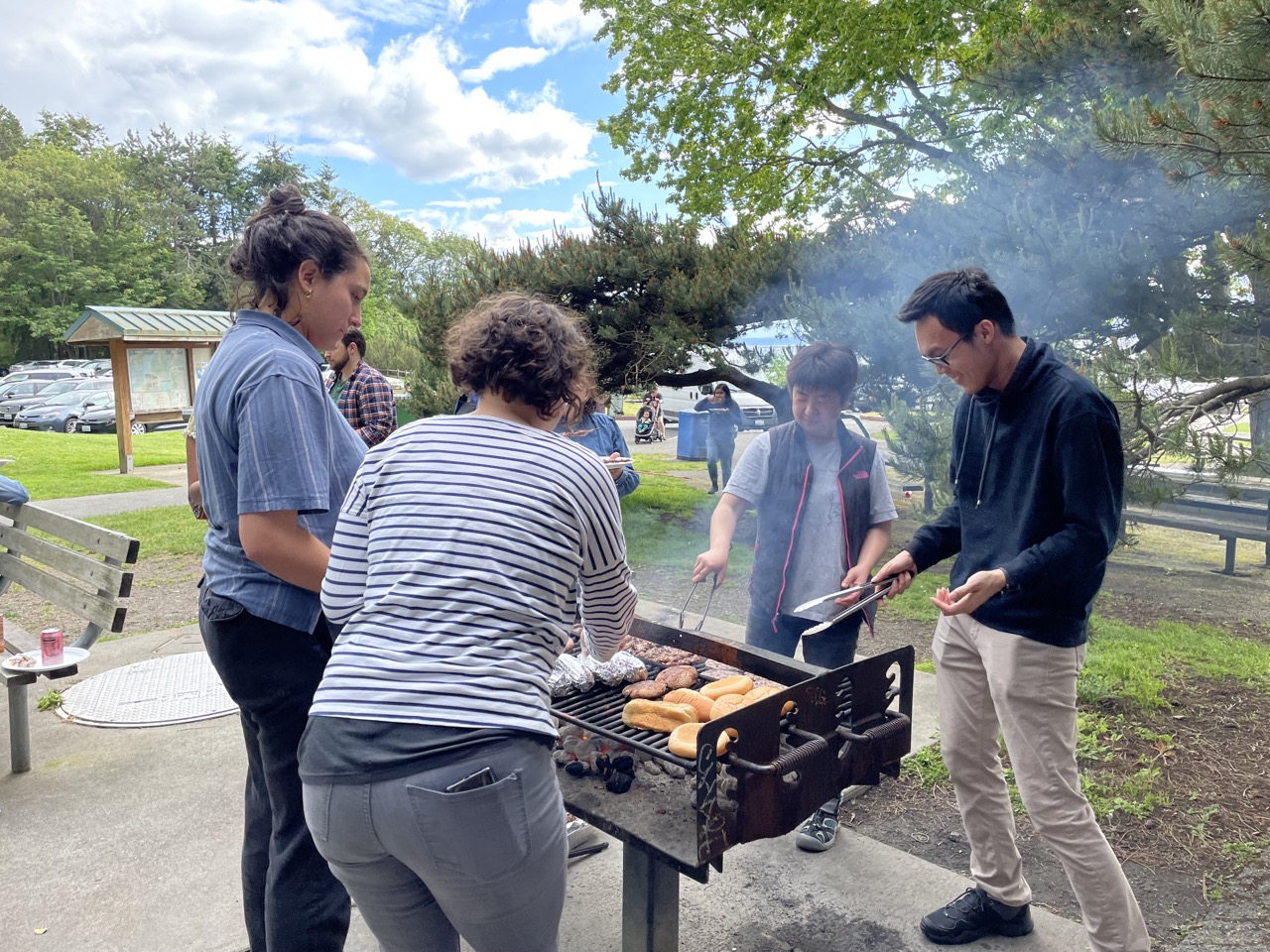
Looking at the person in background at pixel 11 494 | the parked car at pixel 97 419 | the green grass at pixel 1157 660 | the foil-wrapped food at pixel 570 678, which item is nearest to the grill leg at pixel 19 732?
the person in background at pixel 11 494

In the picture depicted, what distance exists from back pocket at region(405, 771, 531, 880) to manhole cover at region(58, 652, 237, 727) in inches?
135

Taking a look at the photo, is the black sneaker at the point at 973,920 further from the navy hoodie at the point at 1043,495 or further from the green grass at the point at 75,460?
the green grass at the point at 75,460

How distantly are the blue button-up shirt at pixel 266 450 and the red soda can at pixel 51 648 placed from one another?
212 cm

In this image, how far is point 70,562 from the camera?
156 inches

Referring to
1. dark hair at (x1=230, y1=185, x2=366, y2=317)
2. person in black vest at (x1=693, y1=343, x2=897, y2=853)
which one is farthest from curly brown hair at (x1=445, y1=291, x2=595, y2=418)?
person in black vest at (x1=693, y1=343, x2=897, y2=853)

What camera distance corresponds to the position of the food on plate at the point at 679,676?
2.70 metres

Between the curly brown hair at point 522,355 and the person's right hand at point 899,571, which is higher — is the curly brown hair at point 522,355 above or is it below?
above

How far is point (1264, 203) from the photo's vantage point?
591 centimetres

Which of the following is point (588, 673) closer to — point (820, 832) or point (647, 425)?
point (820, 832)

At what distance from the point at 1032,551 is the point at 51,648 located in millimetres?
3811

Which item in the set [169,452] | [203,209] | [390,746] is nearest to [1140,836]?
[390,746]

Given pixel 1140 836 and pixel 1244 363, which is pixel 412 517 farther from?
pixel 1244 363

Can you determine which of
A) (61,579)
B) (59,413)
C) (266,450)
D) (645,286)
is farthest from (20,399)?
(266,450)

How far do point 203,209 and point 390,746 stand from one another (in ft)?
166
